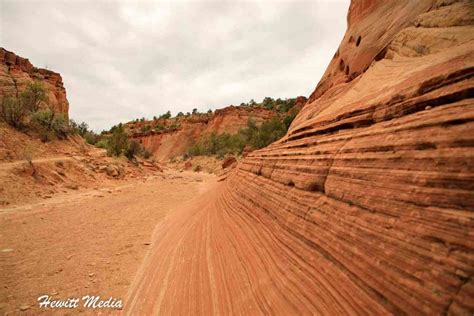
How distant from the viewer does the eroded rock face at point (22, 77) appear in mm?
21094

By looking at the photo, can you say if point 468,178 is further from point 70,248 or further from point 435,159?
point 70,248

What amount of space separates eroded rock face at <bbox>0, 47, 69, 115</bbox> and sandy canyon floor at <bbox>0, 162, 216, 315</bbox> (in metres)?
17.8

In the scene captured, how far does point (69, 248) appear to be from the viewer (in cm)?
465

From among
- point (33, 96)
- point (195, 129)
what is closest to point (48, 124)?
point (33, 96)

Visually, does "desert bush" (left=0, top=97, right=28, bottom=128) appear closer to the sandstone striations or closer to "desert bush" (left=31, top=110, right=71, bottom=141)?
"desert bush" (left=31, top=110, right=71, bottom=141)

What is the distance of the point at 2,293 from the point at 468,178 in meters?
5.23

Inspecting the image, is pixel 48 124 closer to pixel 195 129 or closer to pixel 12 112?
pixel 12 112

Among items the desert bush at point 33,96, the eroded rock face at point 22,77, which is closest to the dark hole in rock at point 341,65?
the desert bush at point 33,96

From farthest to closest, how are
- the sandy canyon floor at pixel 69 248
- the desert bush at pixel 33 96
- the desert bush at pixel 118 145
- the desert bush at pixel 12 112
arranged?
the desert bush at pixel 118 145, the desert bush at pixel 33 96, the desert bush at pixel 12 112, the sandy canyon floor at pixel 69 248

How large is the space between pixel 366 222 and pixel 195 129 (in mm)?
56283

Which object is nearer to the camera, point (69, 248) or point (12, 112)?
point (69, 248)

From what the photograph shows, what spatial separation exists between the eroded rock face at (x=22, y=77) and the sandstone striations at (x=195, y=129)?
2382cm

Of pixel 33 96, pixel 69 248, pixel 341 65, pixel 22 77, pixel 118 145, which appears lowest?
pixel 69 248

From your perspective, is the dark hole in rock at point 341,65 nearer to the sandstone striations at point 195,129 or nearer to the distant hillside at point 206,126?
the distant hillside at point 206,126
